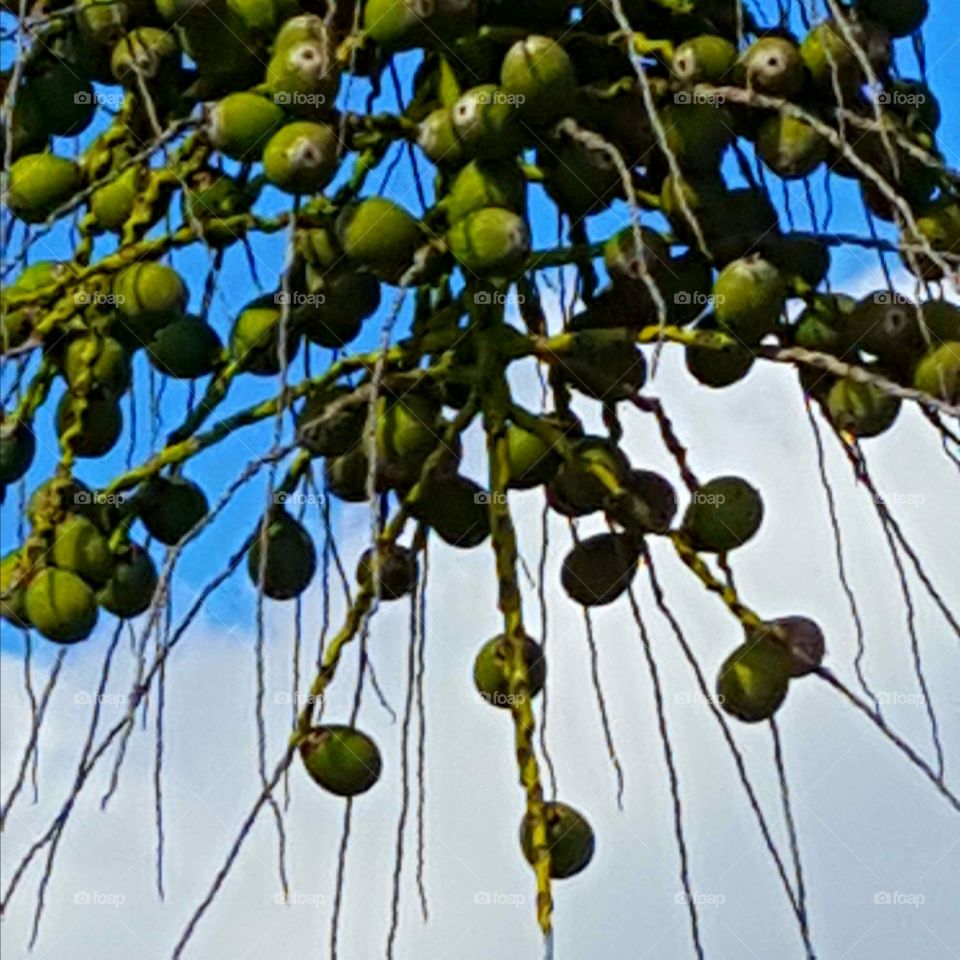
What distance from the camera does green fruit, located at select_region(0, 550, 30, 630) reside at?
1513mm

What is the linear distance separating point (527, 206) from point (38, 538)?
351 millimetres

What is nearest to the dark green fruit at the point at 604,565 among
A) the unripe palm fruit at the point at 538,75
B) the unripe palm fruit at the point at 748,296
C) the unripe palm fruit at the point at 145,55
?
the unripe palm fruit at the point at 748,296

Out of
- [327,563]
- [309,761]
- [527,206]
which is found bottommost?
[309,761]

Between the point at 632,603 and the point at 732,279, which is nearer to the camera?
the point at 732,279

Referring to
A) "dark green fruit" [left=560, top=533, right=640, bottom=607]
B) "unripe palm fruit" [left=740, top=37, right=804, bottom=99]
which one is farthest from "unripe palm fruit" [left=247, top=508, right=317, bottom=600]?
"unripe palm fruit" [left=740, top=37, right=804, bottom=99]

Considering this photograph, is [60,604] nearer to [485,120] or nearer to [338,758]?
[338,758]

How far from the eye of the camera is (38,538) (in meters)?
1.50

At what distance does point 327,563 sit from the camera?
1548 mm

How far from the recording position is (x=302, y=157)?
140 centimetres

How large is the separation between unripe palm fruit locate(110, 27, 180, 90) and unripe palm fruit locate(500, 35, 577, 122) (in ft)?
0.75

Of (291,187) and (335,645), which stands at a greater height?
(291,187)

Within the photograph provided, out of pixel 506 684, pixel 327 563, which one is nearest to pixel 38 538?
pixel 327 563

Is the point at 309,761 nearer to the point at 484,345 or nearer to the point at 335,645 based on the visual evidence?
the point at 335,645

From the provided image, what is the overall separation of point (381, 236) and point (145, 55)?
0.72 feet
